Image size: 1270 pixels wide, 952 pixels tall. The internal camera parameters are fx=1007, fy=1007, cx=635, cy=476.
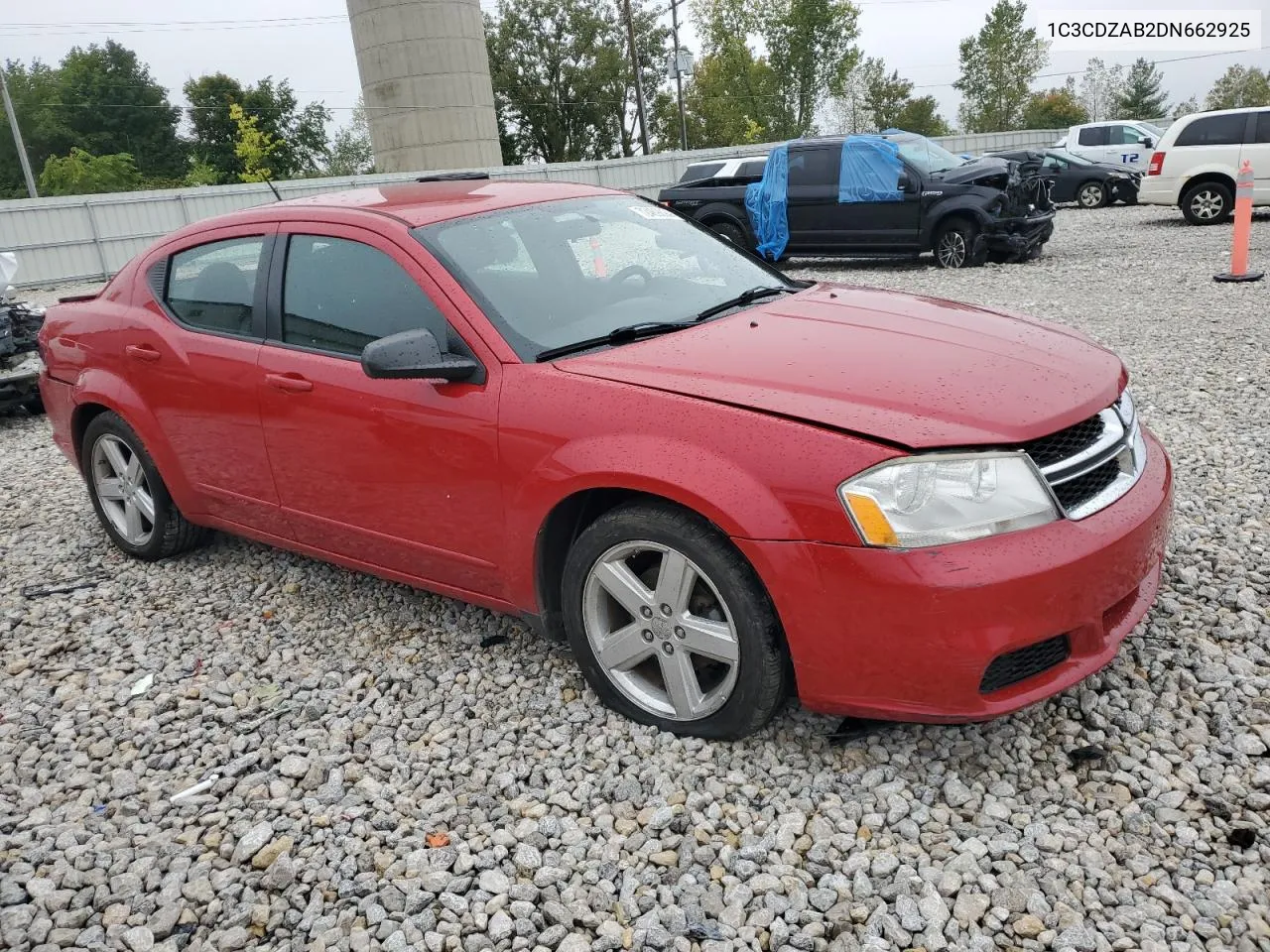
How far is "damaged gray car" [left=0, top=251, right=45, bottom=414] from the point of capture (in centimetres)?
847

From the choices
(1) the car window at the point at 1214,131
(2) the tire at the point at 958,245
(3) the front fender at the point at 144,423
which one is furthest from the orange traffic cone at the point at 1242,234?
(3) the front fender at the point at 144,423

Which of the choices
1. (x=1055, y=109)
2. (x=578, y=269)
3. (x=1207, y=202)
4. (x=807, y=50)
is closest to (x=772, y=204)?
(x=1207, y=202)

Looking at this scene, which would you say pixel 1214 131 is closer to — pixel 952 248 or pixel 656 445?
pixel 952 248

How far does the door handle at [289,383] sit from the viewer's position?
3643 millimetres

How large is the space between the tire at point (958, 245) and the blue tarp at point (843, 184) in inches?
30.3

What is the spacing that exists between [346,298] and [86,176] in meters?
60.1

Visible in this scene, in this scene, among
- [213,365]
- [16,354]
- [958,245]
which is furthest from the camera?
[958,245]

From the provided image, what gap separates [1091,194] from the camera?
70.2 ft

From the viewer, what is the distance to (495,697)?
136 inches

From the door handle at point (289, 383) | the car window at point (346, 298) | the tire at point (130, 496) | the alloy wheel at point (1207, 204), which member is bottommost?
the alloy wheel at point (1207, 204)

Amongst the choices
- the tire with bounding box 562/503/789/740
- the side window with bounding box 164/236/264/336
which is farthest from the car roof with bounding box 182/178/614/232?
the tire with bounding box 562/503/789/740

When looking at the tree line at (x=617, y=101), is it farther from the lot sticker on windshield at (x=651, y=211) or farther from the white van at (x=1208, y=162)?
the lot sticker on windshield at (x=651, y=211)

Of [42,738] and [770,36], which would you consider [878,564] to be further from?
[770,36]

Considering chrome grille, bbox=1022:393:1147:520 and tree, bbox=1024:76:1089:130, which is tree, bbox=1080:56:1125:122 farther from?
chrome grille, bbox=1022:393:1147:520
